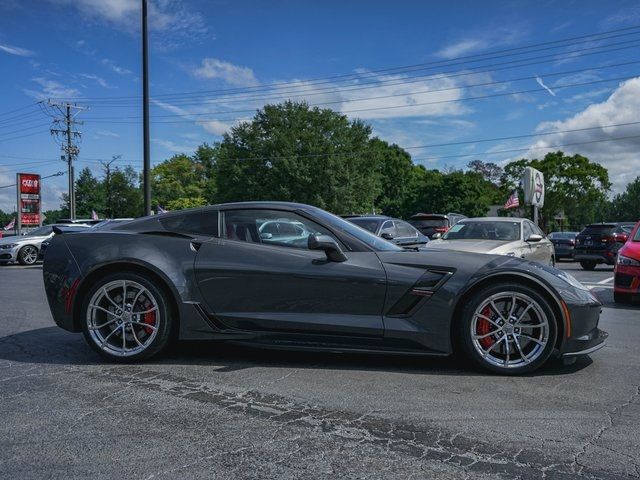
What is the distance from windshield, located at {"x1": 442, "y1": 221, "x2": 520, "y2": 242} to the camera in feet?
34.8

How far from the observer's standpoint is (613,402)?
352cm

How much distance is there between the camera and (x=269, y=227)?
182 inches

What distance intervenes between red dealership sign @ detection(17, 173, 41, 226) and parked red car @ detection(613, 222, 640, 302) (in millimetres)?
36973

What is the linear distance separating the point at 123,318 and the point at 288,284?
57.5 inches

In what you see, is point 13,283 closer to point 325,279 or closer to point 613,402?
point 325,279

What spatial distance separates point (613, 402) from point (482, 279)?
1.17 meters

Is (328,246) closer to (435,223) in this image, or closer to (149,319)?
(149,319)

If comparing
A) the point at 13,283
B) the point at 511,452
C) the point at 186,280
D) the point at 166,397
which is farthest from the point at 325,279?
the point at 13,283

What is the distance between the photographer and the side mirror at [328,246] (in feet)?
13.8

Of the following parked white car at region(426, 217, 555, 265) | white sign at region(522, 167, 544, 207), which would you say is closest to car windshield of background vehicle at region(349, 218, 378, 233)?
parked white car at region(426, 217, 555, 265)

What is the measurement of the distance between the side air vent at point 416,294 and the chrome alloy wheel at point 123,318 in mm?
1986

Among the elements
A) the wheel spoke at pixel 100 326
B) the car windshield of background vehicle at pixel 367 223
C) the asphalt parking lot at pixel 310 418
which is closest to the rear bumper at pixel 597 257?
the car windshield of background vehicle at pixel 367 223

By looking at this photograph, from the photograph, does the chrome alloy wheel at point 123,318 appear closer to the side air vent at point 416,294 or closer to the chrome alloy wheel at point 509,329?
the side air vent at point 416,294

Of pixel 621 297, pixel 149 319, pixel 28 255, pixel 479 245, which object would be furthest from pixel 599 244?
pixel 28 255
